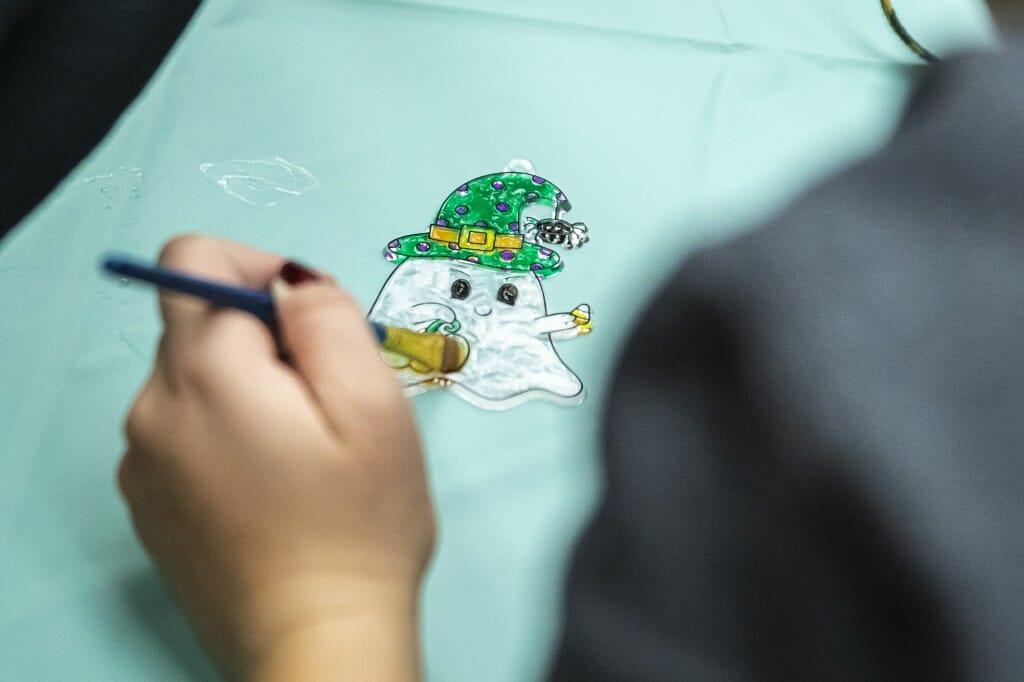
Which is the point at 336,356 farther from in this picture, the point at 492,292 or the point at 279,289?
the point at 492,292

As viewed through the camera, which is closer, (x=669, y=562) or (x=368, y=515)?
(x=669, y=562)

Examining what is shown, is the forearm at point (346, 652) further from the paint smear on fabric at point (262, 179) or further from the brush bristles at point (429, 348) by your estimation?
the paint smear on fabric at point (262, 179)

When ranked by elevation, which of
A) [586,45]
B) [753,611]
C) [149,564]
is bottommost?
[149,564]

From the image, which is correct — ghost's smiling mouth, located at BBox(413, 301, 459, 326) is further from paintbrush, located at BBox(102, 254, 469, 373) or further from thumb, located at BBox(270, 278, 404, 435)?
thumb, located at BBox(270, 278, 404, 435)

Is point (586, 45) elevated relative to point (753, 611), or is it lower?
elevated

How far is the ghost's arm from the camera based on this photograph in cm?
47

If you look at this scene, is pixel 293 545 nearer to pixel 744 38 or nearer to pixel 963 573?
pixel 963 573

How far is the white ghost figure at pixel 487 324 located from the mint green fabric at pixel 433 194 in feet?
0.03

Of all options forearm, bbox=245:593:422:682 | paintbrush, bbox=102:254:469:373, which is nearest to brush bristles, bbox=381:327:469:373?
paintbrush, bbox=102:254:469:373

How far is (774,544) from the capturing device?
0.55 feet

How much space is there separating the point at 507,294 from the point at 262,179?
0.18 m

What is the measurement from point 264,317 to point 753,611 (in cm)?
23

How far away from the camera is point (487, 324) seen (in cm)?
48

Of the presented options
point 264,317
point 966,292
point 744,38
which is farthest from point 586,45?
point 966,292
